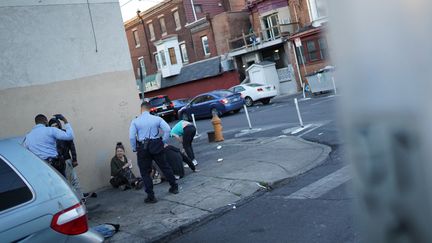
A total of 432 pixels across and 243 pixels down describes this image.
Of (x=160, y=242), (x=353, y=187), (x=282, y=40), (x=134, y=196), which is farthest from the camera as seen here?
(x=282, y=40)

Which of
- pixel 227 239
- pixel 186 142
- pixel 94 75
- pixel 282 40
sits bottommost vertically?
pixel 227 239

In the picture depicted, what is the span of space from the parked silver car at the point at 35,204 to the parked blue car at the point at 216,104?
1837 centimetres

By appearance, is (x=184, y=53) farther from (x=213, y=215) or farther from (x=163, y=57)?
(x=213, y=215)

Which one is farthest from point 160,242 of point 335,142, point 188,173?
point 335,142

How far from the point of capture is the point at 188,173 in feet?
31.3

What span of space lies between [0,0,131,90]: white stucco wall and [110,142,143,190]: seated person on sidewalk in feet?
6.04

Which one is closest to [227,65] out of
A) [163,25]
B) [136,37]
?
[163,25]

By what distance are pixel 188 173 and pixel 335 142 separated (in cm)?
346

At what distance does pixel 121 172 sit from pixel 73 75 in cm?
224

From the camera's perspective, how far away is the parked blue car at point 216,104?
900 inches

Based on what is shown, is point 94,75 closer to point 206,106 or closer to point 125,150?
point 125,150

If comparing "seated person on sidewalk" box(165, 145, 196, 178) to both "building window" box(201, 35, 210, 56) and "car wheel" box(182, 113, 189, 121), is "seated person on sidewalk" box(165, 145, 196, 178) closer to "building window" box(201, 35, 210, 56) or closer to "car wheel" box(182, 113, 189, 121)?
"car wheel" box(182, 113, 189, 121)

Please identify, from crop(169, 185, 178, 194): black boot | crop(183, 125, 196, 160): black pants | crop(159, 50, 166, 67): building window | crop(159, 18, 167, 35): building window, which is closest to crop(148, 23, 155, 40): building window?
crop(159, 18, 167, 35): building window

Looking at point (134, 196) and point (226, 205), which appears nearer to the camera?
point (226, 205)
